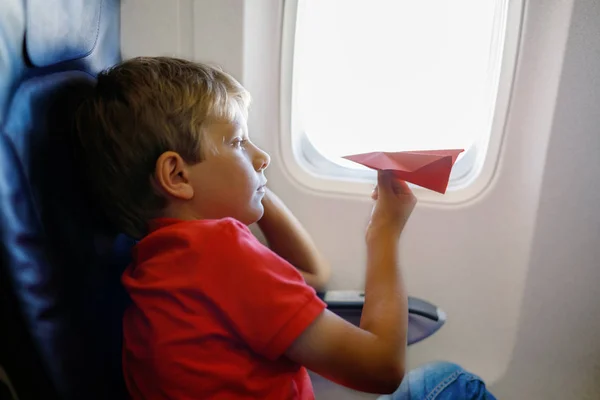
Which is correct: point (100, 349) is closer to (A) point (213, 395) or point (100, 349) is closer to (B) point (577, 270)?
(A) point (213, 395)

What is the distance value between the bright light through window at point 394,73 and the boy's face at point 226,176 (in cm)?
52

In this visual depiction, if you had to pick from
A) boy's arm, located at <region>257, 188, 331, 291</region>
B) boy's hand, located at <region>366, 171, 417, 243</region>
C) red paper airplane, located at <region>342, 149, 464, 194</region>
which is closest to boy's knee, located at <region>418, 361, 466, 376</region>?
boy's arm, located at <region>257, 188, 331, 291</region>

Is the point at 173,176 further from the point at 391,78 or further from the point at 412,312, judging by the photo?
the point at 391,78

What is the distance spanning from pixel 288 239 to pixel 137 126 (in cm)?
46

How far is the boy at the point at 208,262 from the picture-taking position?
65 centimetres

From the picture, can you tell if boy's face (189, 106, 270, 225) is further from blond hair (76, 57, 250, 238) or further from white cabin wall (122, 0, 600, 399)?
white cabin wall (122, 0, 600, 399)

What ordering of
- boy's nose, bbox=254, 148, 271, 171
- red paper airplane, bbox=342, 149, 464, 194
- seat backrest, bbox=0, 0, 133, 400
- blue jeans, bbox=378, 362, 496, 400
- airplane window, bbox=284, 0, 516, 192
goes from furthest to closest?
1. airplane window, bbox=284, 0, 516, 192
2. blue jeans, bbox=378, 362, 496, 400
3. boy's nose, bbox=254, 148, 271, 171
4. red paper airplane, bbox=342, 149, 464, 194
5. seat backrest, bbox=0, 0, 133, 400

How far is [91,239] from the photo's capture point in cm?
72

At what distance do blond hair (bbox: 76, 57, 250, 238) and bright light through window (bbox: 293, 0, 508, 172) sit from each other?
1.77ft

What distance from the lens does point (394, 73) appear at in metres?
1.26

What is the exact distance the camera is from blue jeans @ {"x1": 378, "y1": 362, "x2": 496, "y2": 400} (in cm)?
99

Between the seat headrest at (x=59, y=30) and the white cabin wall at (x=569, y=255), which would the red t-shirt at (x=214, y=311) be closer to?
the seat headrest at (x=59, y=30)

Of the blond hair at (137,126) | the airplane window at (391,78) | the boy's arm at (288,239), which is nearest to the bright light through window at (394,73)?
the airplane window at (391,78)

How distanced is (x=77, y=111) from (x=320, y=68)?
73cm
